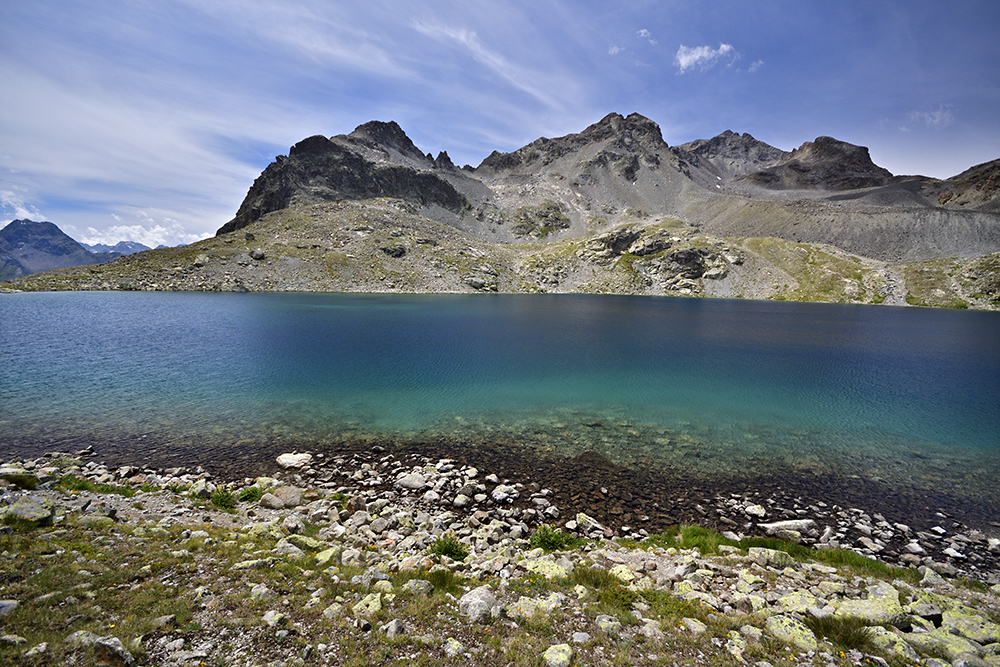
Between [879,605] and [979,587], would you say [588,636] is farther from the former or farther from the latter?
[979,587]

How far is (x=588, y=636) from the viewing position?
8680 millimetres

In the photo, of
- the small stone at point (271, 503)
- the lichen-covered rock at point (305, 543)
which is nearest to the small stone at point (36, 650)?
the lichen-covered rock at point (305, 543)

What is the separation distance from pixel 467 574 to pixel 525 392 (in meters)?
23.4

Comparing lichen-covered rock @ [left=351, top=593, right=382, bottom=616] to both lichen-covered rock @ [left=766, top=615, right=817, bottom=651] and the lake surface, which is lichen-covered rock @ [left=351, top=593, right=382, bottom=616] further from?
the lake surface

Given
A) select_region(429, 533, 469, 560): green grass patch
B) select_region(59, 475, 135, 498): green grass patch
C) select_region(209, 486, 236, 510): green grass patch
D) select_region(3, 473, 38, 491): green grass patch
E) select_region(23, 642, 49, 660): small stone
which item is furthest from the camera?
select_region(209, 486, 236, 510): green grass patch

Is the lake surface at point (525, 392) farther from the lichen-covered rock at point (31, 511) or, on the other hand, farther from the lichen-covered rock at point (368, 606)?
the lichen-covered rock at point (368, 606)

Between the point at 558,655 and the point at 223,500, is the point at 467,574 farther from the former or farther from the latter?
the point at 223,500

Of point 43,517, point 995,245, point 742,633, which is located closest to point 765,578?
point 742,633

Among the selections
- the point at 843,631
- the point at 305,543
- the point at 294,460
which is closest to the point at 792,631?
the point at 843,631

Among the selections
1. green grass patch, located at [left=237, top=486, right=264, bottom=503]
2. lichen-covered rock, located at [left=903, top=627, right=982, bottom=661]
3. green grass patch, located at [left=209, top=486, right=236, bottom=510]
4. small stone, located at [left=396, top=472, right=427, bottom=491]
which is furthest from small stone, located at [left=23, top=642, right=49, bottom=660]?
lichen-covered rock, located at [left=903, top=627, right=982, bottom=661]

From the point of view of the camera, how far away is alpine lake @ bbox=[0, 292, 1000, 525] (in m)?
22.0

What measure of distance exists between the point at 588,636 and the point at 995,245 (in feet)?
913

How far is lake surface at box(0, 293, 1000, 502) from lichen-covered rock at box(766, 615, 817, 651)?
44.2 feet

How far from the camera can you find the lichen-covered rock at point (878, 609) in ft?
30.7
